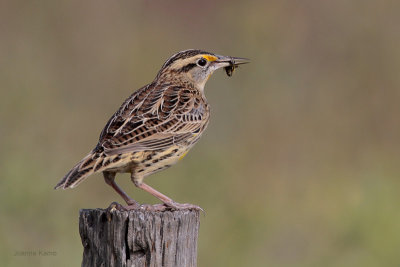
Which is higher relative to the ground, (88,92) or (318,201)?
(88,92)

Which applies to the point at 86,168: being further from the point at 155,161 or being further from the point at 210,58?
the point at 210,58

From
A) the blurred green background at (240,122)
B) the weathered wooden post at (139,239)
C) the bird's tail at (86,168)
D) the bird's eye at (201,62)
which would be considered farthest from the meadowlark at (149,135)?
the blurred green background at (240,122)

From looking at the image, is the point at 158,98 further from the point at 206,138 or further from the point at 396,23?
the point at 396,23

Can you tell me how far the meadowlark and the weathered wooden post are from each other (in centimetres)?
55

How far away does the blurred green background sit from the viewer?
26.7 feet

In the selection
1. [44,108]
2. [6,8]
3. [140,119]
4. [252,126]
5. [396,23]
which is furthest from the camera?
[396,23]

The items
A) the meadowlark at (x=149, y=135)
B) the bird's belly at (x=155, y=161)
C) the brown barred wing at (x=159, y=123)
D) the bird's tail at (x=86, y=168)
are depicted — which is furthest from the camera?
the bird's belly at (x=155, y=161)

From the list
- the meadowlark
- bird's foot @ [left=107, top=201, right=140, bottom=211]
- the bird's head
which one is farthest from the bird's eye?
bird's foot @ [left=107, top=201, right=140, bottom=211]

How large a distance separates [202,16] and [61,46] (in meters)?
3.01

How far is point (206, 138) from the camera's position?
9.56 metres

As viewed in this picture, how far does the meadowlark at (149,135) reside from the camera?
563cm

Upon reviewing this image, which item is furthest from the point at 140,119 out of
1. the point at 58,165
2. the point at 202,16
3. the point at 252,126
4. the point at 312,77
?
the point at 202,16

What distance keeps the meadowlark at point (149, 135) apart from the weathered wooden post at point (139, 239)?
0.55 metres

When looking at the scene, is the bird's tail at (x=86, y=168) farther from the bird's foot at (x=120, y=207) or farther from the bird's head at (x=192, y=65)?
the bird's head at (x=192, y=65)
